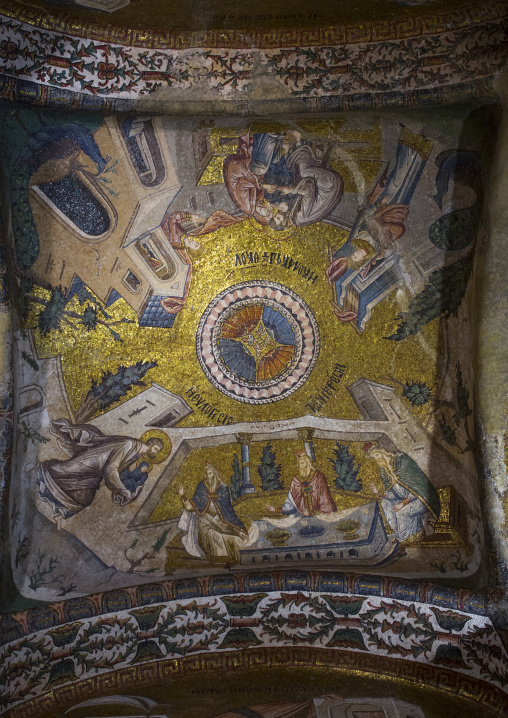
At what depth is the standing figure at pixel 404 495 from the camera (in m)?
7.02

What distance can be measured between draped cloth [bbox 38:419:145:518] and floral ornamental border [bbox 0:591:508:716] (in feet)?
3.53

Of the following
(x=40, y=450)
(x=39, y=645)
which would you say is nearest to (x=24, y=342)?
(x=40, y=450)

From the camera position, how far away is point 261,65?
660 cm

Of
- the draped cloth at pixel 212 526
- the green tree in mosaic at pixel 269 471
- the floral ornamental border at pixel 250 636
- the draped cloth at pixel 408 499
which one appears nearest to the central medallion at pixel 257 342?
the green tree in mosaic at pixel 269 471

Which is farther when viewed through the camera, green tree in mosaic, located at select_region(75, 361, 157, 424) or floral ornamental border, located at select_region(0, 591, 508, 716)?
green tree in mosaic, located at select_region(75, 361, 157, 424)

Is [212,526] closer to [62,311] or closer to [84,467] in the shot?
[84,467]

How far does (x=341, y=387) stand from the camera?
24.1 ft

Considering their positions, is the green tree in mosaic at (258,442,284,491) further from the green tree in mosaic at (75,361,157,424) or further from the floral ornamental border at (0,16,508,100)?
the floral ornamental border at (0,16,508,100)

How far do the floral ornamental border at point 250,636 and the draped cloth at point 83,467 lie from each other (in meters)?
1.08

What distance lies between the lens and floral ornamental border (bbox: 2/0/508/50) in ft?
20.1

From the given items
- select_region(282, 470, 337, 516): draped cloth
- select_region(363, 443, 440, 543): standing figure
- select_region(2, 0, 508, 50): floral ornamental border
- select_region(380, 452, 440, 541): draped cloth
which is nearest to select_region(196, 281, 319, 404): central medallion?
select_region(282, 470, 337, 516): draped cloth

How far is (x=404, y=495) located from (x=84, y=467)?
3.01 m

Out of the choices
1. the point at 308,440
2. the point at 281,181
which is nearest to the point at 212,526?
the point at 308,440

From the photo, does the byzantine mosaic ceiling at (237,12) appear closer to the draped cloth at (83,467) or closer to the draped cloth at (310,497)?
the draped cloth at (83,467)
